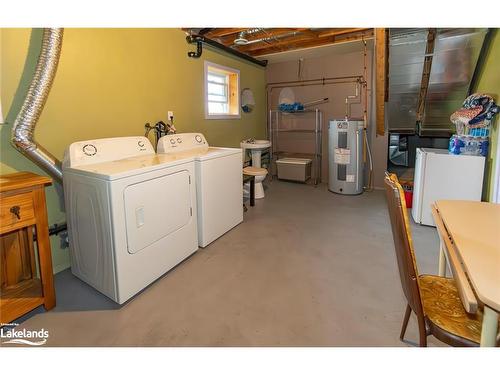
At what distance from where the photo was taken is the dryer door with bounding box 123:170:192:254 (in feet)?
6.50

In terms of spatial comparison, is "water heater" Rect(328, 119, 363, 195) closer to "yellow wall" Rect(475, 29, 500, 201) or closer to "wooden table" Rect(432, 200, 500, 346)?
"yellow wall" Rect(475, 29, 500, 201)

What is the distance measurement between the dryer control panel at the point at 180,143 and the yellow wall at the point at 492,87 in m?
2.88

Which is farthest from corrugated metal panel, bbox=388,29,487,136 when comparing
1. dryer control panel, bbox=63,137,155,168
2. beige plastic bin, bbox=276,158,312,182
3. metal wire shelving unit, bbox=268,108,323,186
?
dryer control panel, bbox=63,137,155,168

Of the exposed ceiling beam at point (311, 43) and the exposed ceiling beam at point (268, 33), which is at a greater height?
the exposed ceiling beam at point (311, 43)

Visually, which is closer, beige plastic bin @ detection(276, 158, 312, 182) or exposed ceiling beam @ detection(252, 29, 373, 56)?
exposed ceiling beam @ detection(252, 29, 373, 56)

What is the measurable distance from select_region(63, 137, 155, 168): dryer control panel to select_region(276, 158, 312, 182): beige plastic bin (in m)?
3.09

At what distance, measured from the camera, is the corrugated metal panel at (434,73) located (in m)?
3.16

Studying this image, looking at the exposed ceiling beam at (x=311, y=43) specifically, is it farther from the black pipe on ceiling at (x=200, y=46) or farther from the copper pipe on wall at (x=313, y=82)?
the copper pipe on wall at (x=313, y=82)

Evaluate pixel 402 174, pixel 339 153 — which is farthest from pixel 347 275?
pixel 402 174

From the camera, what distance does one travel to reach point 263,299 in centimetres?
199

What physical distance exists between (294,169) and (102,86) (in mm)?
3544

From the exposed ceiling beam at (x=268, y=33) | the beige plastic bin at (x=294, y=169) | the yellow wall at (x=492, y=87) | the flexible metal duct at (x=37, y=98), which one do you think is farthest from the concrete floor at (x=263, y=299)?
the exposed ceiling beam at (x=268, y=33)
